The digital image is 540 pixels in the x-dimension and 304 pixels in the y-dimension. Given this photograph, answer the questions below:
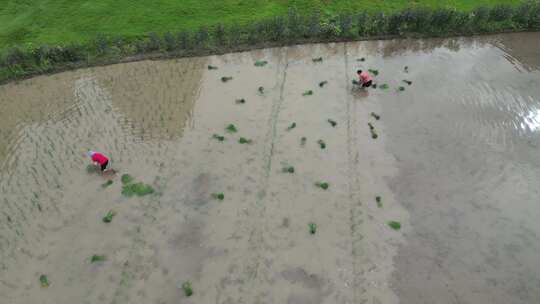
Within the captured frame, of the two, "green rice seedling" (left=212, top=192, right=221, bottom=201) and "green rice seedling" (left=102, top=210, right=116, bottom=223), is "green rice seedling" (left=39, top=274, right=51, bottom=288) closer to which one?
"green rice seedling" (left=102, top=210, right=116, bottom=223)

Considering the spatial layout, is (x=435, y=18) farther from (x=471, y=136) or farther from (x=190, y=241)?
(x=190, y=241)

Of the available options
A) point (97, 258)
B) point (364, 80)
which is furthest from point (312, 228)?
point (364, 80)

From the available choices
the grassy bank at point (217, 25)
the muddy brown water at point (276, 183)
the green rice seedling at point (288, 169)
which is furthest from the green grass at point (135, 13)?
the green rice seedling at point (288, 169)

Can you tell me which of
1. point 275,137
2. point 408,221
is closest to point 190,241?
point 275,137

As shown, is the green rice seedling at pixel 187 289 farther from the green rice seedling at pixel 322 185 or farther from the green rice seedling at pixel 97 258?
the green rice seedling at pixel 322 185

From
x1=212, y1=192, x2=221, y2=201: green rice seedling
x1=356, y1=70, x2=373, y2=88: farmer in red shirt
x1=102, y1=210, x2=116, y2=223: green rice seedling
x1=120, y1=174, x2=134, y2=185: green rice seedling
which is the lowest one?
x1=102, y1=210, x2=116, y2=223: green rice seedling

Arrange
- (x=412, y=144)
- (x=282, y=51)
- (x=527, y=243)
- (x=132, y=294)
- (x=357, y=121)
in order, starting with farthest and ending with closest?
1. (x=282, y=51)
2. (x=357, y=121)
3. (x=412, y=144)
4. (x=527, y=243)
5. (x=132, y=294)

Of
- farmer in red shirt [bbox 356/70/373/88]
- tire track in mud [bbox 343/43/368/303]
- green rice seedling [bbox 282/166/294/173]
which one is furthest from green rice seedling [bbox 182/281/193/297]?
farmer in red shirt [bbox 356/70/373/88]
